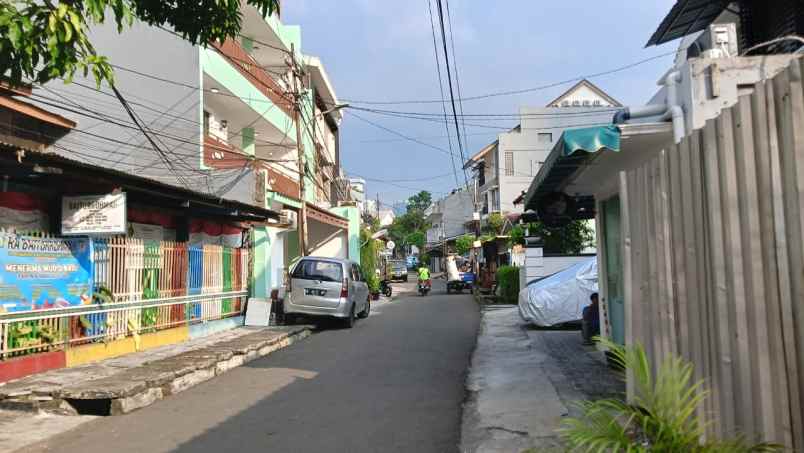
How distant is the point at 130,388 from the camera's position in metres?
6.82

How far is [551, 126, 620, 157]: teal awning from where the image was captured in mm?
5523

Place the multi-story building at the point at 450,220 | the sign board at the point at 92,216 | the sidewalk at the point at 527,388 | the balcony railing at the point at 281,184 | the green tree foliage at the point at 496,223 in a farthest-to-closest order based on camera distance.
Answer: the multi-story building at the point at 450,220
the green tree foliage at the point at 496,223
the balcony railing at the point at 281,184
the sign board at the point at 92,216
the sidewalk at the point at 527,388

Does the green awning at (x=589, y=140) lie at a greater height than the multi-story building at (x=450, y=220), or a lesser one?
lesser

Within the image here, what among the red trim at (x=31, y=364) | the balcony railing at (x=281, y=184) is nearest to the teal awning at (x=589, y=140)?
the red trim at (x=31, y=364)

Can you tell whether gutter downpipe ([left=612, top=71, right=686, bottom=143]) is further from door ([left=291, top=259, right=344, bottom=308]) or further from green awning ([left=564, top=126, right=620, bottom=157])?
A: door ([left=291, top=259, right=344, bottom=308])

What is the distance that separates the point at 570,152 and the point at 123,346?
26.9ft

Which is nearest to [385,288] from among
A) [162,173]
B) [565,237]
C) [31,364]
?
[565,237]

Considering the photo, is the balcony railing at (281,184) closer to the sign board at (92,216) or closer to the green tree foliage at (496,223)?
the sign board at (92,216)

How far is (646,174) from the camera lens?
4.23m

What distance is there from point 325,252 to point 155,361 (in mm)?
20973

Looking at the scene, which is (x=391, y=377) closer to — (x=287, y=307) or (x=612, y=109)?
(x=287, y=307)

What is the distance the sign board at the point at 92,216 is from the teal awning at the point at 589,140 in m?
6.80

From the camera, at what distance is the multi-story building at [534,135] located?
146ft

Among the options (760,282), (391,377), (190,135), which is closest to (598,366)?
(391,377)
